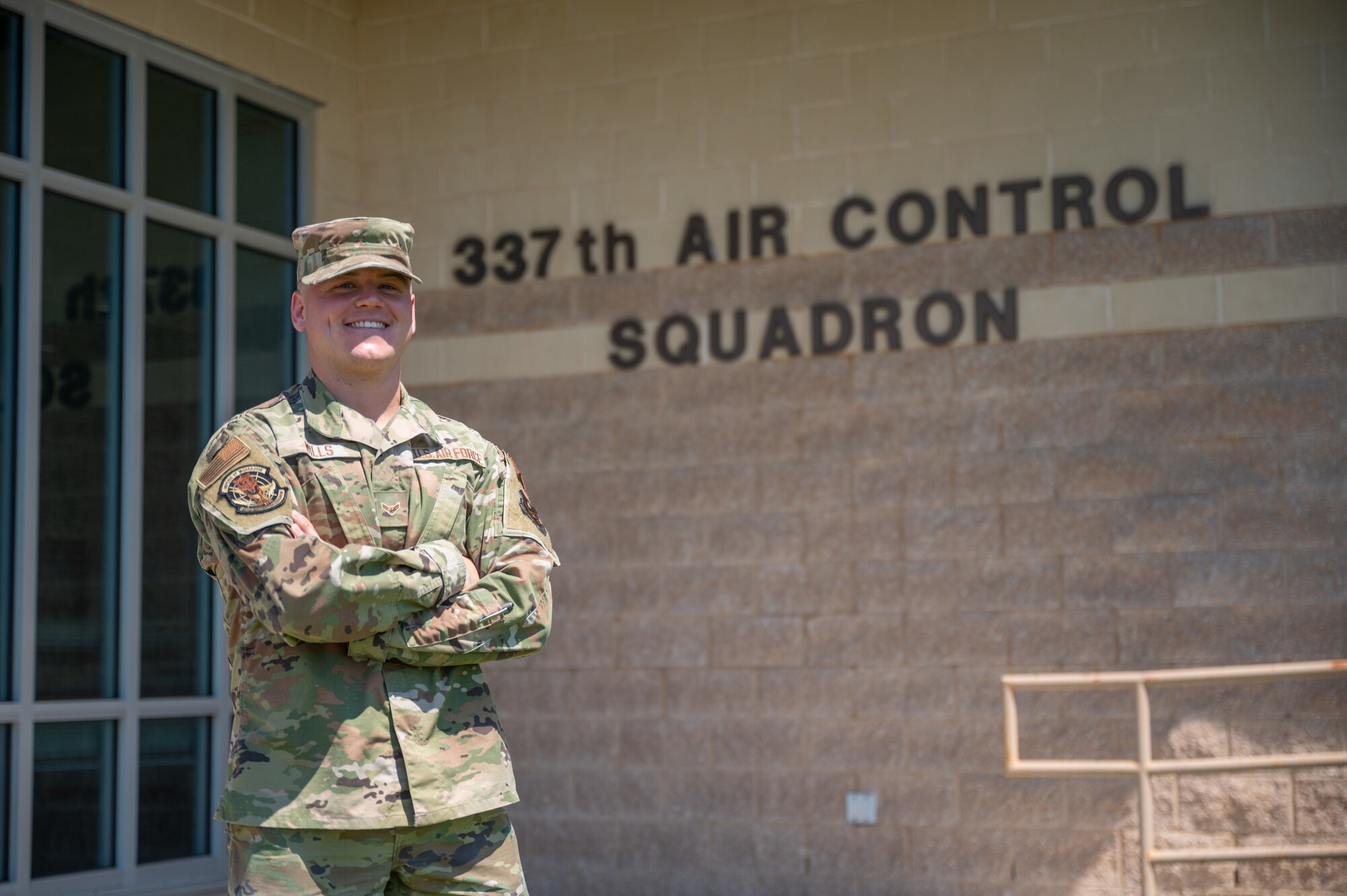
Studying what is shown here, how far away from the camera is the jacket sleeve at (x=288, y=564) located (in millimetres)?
2730

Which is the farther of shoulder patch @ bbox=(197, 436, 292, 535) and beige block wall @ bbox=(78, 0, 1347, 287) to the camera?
beige block wall @ bbox=(78, 0, 1347, 287)

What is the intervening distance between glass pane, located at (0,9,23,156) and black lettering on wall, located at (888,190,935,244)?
3.47 m

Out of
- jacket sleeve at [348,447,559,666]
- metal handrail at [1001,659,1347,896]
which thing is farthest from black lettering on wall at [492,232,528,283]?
jacket sleeve at [348,447,559,666]

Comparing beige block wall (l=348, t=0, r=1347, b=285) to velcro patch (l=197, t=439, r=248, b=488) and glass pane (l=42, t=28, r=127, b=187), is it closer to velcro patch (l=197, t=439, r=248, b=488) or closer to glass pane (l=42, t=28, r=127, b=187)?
glass pane (l=42, t=28, r=127, b=187)

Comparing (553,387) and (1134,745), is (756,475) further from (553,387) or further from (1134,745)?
(1134,745)

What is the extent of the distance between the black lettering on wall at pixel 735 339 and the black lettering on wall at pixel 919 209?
2.42ft

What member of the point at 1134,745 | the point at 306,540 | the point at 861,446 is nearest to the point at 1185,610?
the point at 1134,745

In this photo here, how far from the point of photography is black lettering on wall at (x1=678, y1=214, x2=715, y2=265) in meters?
6.98

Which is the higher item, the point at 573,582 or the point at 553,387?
the point at 553,387

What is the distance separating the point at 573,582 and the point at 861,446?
1429mm

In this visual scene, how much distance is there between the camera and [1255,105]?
6.19m

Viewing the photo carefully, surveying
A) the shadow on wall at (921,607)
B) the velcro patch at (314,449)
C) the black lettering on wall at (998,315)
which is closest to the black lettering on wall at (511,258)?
the shadow on wall at (921,607)

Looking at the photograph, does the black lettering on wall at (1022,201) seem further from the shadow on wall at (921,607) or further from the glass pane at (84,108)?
the glass pane at (84,108)

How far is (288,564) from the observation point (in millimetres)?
2740
